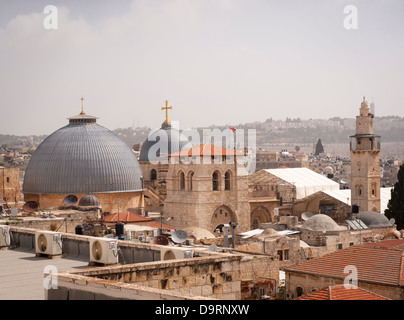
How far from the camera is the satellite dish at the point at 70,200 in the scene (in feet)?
132

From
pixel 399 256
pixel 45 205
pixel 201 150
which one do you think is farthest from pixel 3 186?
pixel 399 256

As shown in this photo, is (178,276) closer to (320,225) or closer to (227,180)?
(320,225)

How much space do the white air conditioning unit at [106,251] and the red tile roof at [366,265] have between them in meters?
10.6

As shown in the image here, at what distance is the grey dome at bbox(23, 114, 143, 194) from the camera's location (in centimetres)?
4347

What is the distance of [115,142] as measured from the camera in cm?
4603

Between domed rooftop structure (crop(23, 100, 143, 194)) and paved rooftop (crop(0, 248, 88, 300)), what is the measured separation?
97.2 feet

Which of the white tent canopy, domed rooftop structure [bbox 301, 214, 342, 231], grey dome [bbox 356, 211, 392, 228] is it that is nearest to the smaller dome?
domed rooftop structure [bbox 301, 214, 342, 231]

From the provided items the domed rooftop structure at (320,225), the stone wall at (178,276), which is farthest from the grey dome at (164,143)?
the stone wall at (178,276)

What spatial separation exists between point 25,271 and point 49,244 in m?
1.27

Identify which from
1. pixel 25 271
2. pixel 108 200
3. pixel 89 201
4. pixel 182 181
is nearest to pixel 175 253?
pixel 25 271

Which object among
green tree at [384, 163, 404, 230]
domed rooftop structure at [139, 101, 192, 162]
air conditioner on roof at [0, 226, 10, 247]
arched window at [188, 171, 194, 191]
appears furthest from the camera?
domed rooftop structure at [139, 101, 192, 162]

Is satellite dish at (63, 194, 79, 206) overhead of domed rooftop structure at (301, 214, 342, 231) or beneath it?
overhead

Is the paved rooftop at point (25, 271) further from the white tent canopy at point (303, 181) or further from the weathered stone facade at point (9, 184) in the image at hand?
the white tent canopy at point (303, 181)

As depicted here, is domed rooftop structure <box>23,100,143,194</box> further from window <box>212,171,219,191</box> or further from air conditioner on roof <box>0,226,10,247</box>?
air conditioner on roof <box>0,226,10,247</box>
